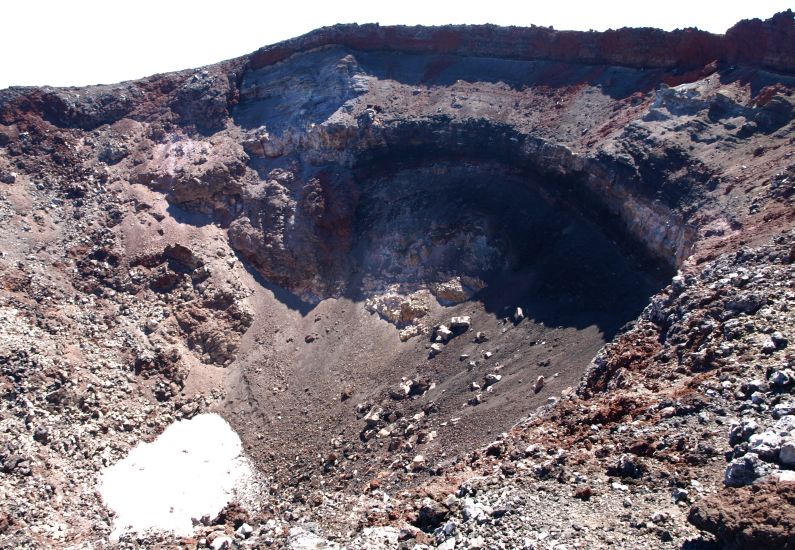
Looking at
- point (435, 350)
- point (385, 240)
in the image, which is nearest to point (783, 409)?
point (435, 350)

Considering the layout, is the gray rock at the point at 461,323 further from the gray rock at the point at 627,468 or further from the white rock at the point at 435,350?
the gray rock at the point at 627,468

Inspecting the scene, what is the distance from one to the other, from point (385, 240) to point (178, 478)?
48.7 ft

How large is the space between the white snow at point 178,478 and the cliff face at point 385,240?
2.49 ft

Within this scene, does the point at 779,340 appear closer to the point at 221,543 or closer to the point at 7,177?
the point at 221,543

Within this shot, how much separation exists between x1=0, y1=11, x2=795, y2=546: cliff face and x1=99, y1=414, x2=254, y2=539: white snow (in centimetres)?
76

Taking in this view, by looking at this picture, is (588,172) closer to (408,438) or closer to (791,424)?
(408,438)

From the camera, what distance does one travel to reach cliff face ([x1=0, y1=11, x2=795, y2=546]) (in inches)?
905

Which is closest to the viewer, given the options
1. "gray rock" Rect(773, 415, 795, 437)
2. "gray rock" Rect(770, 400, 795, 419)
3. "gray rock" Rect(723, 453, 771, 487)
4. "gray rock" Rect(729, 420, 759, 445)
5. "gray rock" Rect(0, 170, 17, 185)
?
"gray rock" Rect(723, 453, 771, 487)

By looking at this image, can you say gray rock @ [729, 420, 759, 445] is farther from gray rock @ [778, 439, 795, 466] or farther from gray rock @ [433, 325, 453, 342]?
gray rock @ [433, 325, 453, 342]

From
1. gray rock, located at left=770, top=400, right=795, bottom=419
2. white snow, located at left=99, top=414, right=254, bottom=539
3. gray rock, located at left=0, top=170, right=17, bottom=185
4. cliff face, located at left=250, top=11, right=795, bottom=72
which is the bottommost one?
white snow, located at left=99, top=414, right=254, bottom=539

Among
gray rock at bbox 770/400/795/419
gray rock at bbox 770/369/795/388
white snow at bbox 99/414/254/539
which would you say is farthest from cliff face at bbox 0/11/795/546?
gray rock at bbox 770/400/795/419

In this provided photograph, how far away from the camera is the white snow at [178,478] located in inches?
941

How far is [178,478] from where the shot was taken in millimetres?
25766

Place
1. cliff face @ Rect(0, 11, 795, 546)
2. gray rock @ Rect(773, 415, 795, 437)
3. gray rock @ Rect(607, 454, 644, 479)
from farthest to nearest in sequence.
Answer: cliff face @ Rect(0, 11, 795, 546), gray rock @ Rect(607, 454, 644, 479), gray rock @ Rect(773, 415, 795, 437)
